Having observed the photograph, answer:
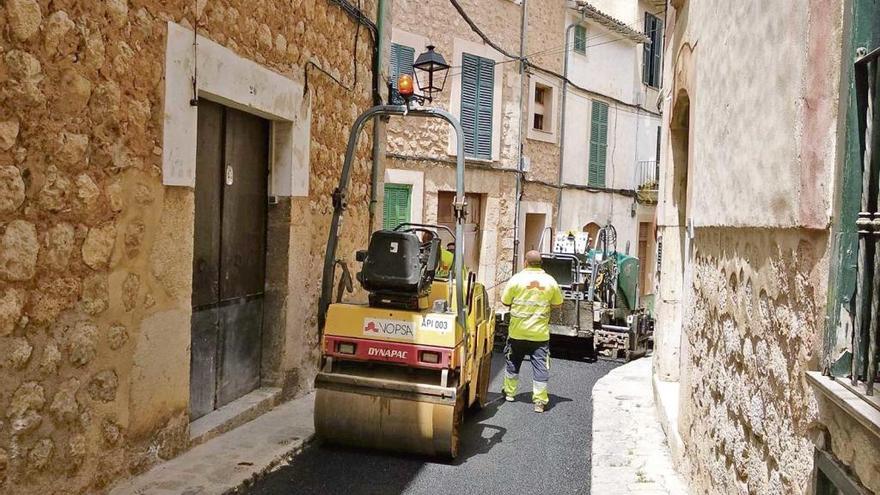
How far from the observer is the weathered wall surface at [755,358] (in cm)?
256

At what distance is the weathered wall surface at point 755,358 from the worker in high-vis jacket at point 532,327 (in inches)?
91.4

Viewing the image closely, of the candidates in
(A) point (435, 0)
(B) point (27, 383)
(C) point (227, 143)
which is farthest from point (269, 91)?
(A) point (435, 0)

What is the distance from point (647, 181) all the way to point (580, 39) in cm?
525

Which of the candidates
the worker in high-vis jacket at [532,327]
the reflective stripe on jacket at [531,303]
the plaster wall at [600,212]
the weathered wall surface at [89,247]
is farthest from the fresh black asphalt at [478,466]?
the plaster wall at [600,212]

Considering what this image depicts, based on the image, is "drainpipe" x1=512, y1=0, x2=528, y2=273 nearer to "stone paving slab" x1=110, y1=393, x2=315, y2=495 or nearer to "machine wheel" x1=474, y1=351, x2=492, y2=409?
"machine wheel" x1=474, y1=351, x2=492, y2=409

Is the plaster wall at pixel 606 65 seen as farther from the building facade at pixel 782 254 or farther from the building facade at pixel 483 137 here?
the building facade at pixel 782 254

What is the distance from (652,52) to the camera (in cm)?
2169

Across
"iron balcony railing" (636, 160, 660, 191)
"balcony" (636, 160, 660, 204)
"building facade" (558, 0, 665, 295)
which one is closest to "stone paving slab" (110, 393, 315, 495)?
"building facade" (558, 0, 665, 295)

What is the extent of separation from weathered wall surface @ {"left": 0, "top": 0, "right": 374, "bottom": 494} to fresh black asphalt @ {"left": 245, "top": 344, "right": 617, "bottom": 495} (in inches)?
35.4

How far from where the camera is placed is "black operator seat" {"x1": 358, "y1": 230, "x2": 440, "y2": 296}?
17.4ft

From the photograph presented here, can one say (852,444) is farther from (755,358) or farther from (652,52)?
(652,52)

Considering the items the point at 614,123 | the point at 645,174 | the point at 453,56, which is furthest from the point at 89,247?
the point at 645,174

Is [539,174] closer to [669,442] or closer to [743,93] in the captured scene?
[669,442]

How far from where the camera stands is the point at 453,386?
525 cm
